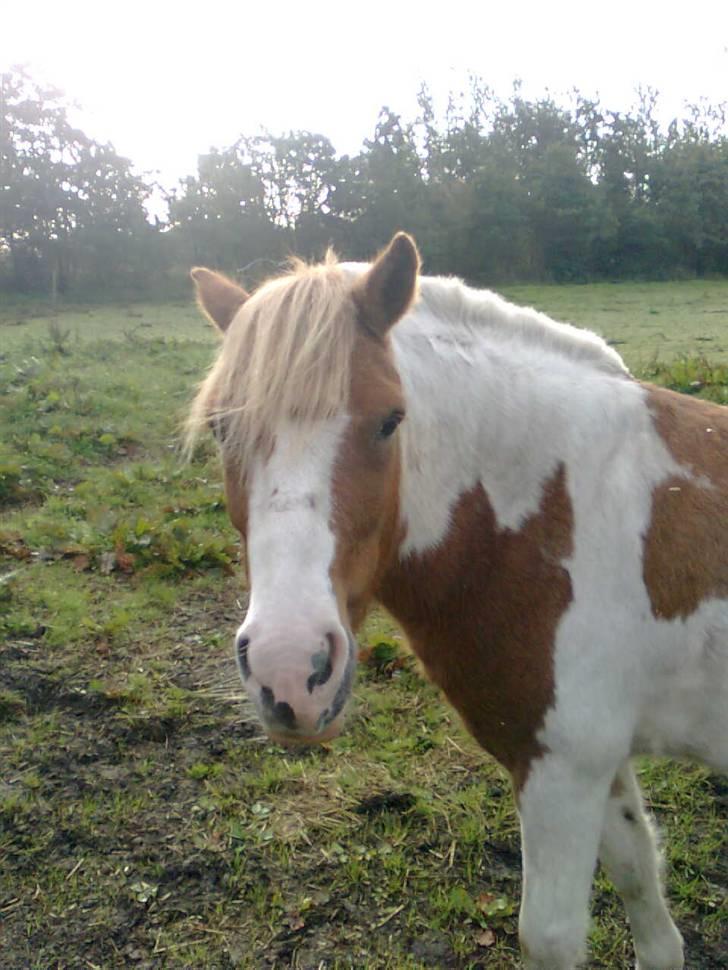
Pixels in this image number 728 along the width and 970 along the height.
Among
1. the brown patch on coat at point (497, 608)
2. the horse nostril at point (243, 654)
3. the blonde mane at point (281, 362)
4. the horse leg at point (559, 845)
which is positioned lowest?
the horse leg at point (559, 845)

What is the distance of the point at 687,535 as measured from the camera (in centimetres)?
237

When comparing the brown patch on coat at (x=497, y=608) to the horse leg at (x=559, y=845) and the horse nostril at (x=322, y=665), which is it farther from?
the horse nostril at (x=322, y=665)

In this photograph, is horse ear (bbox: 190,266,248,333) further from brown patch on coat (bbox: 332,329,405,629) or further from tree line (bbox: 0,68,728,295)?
tree line (bbox: 0,68,728,295)

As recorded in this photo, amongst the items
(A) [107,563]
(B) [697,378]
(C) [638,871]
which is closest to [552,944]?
(C) [638,871]

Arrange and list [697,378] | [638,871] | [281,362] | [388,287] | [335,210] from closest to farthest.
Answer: [281,362]
[388,287]
[638,871]
[697,378]
[335,210]

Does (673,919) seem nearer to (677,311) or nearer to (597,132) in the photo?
(677,311)

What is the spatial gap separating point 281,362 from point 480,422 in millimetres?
763

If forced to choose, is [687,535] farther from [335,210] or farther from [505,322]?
[335,210]

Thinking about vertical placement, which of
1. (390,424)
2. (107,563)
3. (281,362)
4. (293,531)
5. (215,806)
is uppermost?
(281,362)

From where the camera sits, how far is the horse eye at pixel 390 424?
2006 mm

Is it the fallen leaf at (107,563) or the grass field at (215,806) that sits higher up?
the fallen leaf at (107,563)

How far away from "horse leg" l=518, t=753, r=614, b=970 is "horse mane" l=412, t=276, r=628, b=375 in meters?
1.35

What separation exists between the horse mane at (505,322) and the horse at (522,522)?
0.01 metres

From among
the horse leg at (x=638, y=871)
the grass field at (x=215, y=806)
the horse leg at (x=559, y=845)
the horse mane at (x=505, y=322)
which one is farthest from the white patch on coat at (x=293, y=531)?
the grass field at (x=215, y=806)
